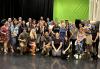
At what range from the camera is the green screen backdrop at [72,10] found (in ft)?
61.8

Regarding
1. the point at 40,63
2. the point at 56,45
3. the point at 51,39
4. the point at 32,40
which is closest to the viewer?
the point at 40,63

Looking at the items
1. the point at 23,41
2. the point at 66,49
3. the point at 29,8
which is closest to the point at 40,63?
the point at 66,49

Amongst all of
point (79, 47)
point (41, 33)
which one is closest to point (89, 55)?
point (79, 47)

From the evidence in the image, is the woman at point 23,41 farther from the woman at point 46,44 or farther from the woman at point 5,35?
the woman at point 46,44

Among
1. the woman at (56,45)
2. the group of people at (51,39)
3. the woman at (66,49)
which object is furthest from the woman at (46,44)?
the woman at (66,49)

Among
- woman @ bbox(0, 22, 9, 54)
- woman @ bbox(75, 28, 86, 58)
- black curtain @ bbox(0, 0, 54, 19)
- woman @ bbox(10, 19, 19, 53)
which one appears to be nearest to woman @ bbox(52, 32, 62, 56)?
woman @ bbox(75, 28, 86, 58)

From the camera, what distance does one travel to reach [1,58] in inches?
428

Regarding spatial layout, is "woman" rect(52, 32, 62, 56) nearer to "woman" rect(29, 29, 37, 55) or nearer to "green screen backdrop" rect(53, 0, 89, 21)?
"woman" rect(29, 29, 37, 55)

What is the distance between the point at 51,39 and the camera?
11625 millimetres

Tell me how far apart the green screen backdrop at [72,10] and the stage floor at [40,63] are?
8.09 meters

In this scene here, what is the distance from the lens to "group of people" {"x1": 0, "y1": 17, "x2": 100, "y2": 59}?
443 inches

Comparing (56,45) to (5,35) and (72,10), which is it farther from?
(72,10)

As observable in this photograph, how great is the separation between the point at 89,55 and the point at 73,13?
8009 mm

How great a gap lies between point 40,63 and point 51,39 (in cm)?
170
